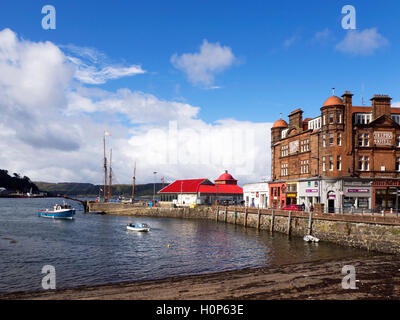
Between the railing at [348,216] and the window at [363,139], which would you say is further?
the window at [363,139]

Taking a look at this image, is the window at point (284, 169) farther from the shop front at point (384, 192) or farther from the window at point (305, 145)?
the shop front at point (384, 192)

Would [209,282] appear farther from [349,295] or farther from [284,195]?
[284,195]

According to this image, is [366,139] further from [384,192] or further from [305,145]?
[305,145]

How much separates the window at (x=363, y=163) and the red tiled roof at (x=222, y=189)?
48.0 m

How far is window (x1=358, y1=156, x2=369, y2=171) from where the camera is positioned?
2078 inches

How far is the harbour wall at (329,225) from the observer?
1391 inches

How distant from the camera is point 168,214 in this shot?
91.3 meters

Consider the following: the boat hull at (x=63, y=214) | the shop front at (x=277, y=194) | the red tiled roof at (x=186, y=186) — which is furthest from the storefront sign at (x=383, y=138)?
the boat hull at (x=63, y=214)

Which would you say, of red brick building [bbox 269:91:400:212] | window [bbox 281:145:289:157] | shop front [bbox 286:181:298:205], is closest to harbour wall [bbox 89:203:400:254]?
red brick building [bbox 269:91:400:212]

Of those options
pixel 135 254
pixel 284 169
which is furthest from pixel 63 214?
pixel 284 169

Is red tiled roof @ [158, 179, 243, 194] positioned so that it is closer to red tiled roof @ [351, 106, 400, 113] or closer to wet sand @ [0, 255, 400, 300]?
red tiled roof @ [351, 106, 400, 113]

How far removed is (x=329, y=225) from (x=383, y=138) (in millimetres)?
20189

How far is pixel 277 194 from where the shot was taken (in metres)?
67.6
